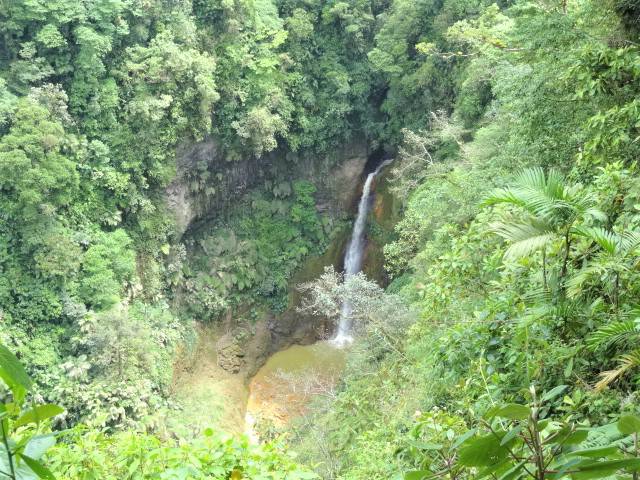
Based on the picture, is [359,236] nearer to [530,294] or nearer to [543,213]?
[530,294]

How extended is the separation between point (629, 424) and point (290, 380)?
10.6m

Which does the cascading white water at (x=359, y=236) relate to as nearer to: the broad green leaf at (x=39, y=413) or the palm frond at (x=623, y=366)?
the palm frond at (x=623, y=366)

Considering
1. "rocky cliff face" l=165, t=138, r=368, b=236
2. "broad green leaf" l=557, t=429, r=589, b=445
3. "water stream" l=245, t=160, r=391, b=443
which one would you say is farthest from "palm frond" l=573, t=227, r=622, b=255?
"rocky cliff face" l=165, t=138, r=368, b=236

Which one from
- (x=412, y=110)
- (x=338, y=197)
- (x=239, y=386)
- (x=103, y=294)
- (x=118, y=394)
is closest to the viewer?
(x=118, y=394)

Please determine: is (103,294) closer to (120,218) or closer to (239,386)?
(120,218)

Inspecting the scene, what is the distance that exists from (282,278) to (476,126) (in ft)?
18.3

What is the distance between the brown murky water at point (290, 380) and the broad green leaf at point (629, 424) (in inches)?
366

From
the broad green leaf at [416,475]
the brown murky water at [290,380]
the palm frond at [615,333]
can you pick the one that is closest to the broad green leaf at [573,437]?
the broad green leaf at [416,475]

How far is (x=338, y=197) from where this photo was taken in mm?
13898

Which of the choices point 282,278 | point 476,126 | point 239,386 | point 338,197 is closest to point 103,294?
point 239,386

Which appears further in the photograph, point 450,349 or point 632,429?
point 450,349

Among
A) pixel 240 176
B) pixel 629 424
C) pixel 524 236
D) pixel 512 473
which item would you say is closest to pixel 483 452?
pixel 512 473

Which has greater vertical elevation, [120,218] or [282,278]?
[120,218]

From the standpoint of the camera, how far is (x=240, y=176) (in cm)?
1304
